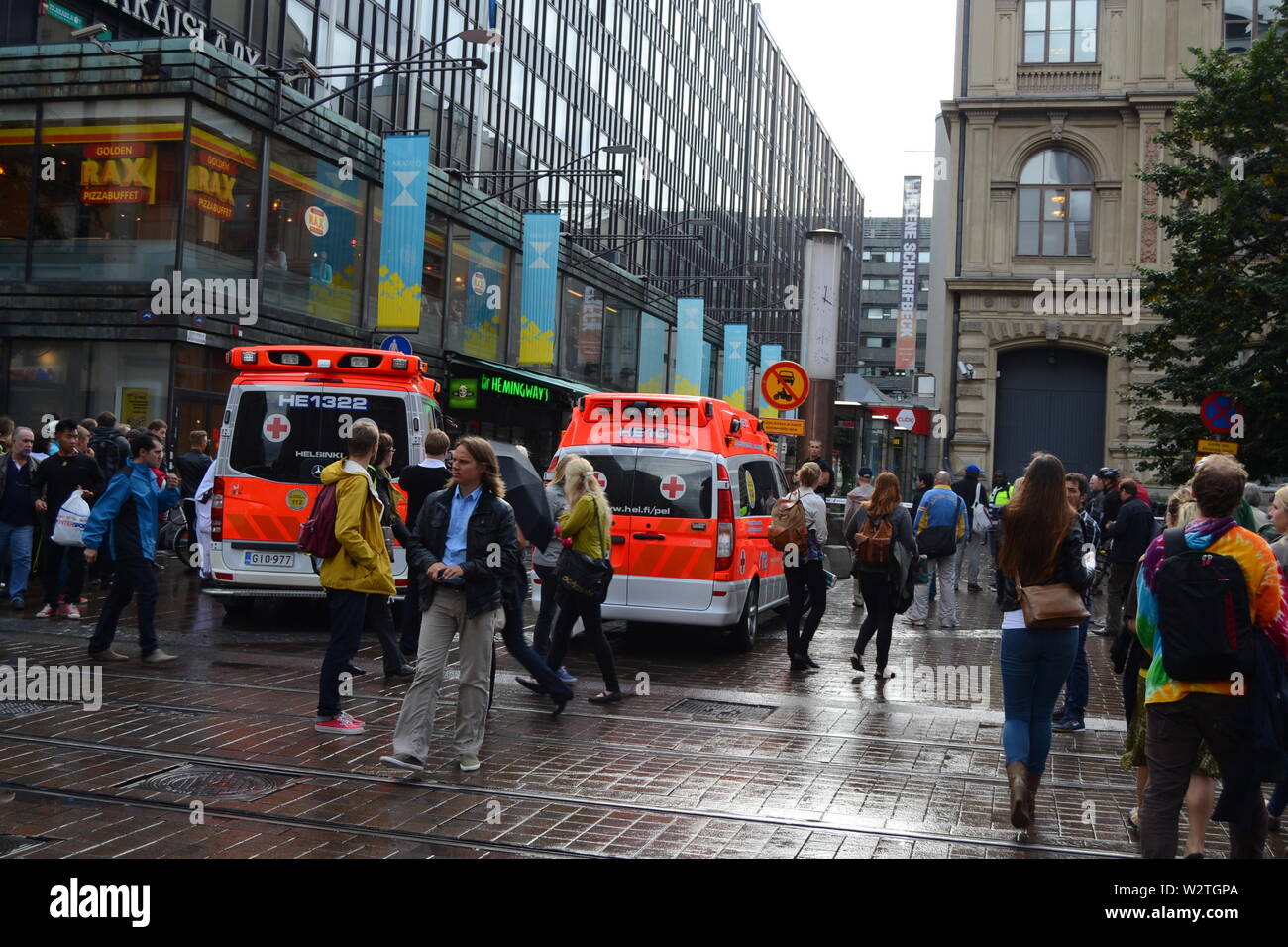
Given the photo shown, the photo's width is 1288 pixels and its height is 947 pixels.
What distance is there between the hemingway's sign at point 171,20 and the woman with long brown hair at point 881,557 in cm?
1555

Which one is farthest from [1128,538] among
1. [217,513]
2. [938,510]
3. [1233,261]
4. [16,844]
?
[16,844]

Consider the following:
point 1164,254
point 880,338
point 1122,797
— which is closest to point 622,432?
point 1122,797

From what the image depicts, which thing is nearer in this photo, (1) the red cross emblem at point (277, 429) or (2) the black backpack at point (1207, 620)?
(2) the black backpack at point (1207, 620)

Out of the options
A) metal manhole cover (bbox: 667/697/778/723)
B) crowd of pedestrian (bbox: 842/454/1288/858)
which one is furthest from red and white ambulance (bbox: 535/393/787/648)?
crowd of pedestrian (bbox: 842/454/1288/858)

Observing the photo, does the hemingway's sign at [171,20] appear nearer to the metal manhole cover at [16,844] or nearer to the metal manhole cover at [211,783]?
the metal manhole cover at [211,783]

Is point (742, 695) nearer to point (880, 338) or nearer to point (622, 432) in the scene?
point (622, 432)

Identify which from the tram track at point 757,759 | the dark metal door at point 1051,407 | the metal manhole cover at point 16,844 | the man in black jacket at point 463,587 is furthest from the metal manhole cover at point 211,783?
the dark metal door at point 1051,407

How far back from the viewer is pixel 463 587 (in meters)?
6.97

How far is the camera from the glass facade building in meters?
20.7

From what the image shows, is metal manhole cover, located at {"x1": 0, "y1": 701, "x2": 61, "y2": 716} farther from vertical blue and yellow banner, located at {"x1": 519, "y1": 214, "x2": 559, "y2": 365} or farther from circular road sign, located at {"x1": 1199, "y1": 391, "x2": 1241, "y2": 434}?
vertical blue and yellow banner, located at {"x1": 519, "y1": 214, "x2": 559, "y2": 365}

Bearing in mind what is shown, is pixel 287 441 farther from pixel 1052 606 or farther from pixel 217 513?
pixel 1052 606

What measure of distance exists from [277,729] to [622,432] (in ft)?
16.2

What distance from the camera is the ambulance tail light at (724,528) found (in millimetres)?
11312

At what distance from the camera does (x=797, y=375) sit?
1689cm
